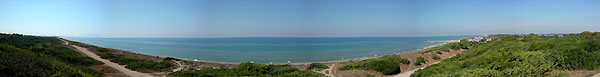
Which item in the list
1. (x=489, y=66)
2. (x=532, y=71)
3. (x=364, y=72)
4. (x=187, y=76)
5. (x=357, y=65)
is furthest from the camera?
(x=357, y=65)

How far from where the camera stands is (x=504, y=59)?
33.7ft

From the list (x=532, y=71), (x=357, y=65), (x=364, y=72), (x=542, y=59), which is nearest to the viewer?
(x=532, y=71)

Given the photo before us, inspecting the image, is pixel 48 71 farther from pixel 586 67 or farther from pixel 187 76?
pixel 586 67

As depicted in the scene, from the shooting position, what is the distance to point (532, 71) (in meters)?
8.32

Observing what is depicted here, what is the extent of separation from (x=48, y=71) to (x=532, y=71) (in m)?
17.8

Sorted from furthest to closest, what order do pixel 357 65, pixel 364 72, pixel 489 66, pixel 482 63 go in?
pixel 357 65, pixel 364 72, pixel 482 63, pixel 489 66

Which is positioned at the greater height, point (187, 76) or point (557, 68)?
point (557, 68)

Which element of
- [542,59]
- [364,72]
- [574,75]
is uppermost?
[542,59]

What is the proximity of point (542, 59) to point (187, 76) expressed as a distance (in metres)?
15.7

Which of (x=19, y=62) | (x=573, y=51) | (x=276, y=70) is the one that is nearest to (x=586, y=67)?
(x=573, y=51)

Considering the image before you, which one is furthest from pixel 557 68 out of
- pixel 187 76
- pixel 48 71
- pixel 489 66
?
pixel 48 71

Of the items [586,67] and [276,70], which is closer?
[586,67]

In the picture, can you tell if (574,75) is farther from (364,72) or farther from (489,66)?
(364,72)

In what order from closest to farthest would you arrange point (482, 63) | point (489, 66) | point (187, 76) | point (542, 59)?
point (542, 59), point (489, 66), point (482, 63), point (187, 76)
